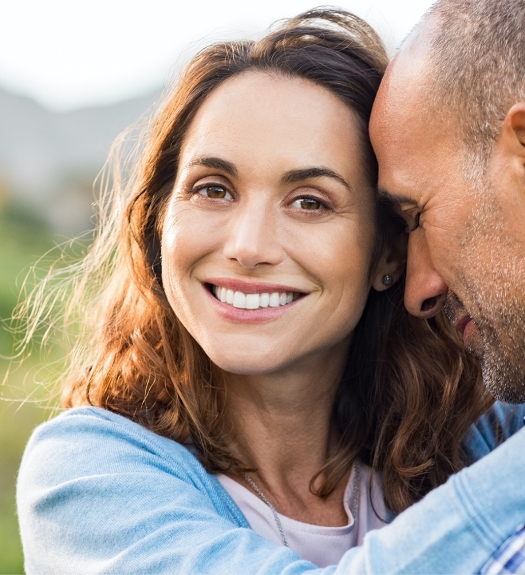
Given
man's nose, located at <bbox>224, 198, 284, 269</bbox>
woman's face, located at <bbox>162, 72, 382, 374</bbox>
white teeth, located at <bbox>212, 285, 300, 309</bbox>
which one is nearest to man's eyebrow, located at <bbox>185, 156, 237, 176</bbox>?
woman's face, located at <bbox>162, 72, 382, 374</bbox>

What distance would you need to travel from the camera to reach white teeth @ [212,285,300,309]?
92.8 inches

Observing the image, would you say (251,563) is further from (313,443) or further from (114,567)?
(313,443)

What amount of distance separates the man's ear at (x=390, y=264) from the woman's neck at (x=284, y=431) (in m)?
0.31

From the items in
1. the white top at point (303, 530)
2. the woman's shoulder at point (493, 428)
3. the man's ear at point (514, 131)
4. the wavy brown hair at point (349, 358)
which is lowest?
the white top at point (303, 530)

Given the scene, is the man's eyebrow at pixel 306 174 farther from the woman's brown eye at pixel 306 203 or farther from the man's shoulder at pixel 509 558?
the man's shoulder at pixel 509 558

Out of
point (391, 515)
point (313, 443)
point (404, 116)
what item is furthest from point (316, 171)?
point (391, 515)

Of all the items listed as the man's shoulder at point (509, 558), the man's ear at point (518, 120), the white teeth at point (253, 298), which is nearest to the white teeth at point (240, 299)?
the white teeth at point (253, 298)

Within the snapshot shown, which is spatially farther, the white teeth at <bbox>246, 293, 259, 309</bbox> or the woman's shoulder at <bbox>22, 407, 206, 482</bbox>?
the white teeth at <bbox>246, 293, 259, 309</bbox>

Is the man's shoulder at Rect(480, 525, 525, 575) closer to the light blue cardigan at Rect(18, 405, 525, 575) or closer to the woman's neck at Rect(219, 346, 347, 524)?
the light blue cardigan at Rect(18, 405, 525, 575)

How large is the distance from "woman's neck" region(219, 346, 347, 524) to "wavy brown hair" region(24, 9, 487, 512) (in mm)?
53

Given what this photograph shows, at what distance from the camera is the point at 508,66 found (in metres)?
2.06

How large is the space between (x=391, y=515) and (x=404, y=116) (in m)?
1.21

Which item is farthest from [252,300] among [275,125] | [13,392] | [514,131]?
[13,392]

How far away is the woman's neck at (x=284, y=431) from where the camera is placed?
257cm
